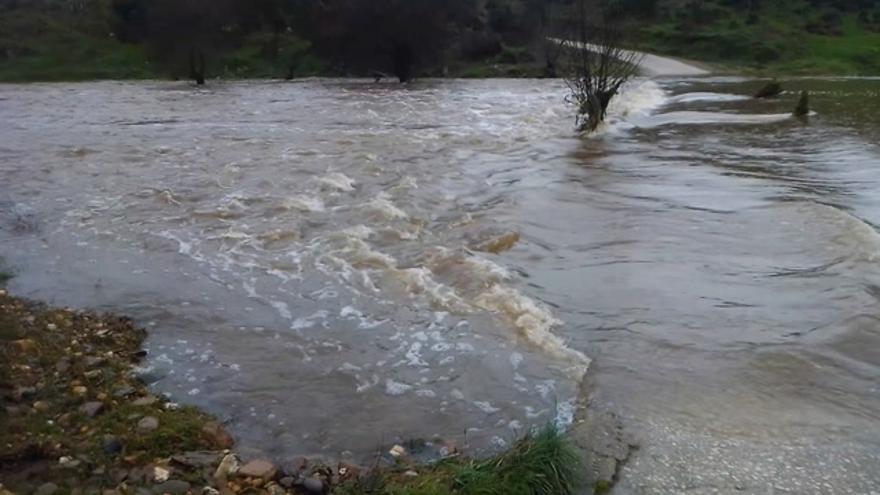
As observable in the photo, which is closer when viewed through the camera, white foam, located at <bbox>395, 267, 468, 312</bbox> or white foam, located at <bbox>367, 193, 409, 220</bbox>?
white foam, located at <bbox>395, 267, 468, 312</bbox>

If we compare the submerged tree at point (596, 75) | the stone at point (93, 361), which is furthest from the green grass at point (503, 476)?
the submerged tree at point (596, 75)

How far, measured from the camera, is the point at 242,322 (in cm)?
754

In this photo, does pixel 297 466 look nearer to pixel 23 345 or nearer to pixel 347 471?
pixel 347 471

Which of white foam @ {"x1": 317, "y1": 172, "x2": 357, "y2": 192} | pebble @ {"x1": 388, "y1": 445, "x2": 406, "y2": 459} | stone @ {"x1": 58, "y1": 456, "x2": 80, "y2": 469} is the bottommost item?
pebble @ {"x1": 388, "y1": 445, "x2": 406, "y2": 459}

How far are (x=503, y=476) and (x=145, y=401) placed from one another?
2.53 metres

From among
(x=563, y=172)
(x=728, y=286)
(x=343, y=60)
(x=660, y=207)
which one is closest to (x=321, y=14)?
(x=343, y=60)

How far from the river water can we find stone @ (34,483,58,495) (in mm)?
1179

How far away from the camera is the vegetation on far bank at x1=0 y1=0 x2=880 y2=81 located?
48906 mm

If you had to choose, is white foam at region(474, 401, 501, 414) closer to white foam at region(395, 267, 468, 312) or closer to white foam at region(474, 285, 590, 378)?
white foam at region(474, 285, 590, 378)

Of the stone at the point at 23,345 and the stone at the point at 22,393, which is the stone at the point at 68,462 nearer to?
the stone at the point at 22,393

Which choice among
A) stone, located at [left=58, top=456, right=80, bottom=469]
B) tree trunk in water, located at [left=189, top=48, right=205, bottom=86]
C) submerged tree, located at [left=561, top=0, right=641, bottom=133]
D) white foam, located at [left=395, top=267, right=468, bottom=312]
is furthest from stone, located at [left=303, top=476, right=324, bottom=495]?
tree trunk in water, located at [left=189, top=48, right=205, bottom=86]

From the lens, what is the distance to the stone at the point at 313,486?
4.52 m

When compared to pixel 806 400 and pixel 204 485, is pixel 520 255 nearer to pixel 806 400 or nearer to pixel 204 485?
pixel 806 400

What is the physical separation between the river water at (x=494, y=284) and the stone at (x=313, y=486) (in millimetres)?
527
